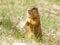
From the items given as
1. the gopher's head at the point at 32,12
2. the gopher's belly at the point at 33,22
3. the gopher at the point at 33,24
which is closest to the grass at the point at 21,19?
the gopher at the point at 33,24

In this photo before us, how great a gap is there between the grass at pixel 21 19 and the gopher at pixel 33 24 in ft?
0.46

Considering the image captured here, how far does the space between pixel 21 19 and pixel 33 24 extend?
921 millimetres

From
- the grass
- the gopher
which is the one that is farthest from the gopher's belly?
the grass

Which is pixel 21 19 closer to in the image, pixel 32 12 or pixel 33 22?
pixel 33 22

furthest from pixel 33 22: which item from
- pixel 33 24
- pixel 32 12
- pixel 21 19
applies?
pixel 21 19

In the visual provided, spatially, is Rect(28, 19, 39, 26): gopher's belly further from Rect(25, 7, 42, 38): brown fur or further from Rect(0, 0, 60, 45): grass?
Rect(0, 0, 60, 45): grass

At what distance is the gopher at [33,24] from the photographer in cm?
616

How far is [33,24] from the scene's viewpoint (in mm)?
6234

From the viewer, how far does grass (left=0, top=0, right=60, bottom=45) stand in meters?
6.09

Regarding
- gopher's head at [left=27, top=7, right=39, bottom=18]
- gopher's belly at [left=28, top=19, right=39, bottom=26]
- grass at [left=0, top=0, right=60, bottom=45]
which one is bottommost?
grass at [left=0, top=0, right=60, bottom=45]

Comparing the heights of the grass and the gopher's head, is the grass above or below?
below

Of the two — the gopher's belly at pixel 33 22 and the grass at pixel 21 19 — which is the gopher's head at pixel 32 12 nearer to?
the gopher's belly at pixel 33 22

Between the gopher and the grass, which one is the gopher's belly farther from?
the grass

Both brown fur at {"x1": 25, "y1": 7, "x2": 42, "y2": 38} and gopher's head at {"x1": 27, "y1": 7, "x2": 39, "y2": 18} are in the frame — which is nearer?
gopher's head at {"x1": 27, "y1": 7, "x2": 39, "y2": 18}
